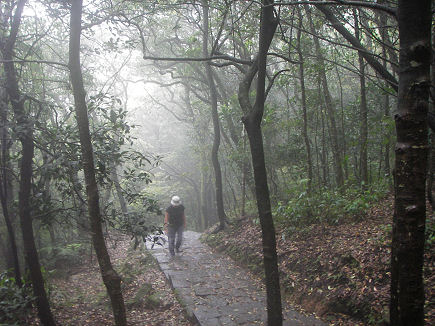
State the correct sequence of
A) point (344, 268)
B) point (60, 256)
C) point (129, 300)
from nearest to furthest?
point (344, 268)
point (129, 300)
point (60, 256)

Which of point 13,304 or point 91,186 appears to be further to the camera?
point 13,304

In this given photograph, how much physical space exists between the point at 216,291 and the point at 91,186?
12.4ft

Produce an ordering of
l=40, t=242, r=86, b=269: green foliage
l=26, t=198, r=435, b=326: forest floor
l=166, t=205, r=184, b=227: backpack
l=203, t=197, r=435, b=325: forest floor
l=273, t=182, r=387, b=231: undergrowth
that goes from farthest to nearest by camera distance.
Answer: l=40, t=242, r=86, b=269: green foliage
l=166, t=205, r=184, b=227: backpack
l=273, t=182, r=387, b=231: undergrowth
l=26, t=198, r=435, b=326: forest floor
l=203, t=197, r=435, b=325: forest floor

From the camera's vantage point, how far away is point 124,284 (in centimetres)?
823

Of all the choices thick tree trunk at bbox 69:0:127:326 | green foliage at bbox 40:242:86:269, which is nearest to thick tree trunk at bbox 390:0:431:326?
thick tree trunk at bbox 69:0:127:326

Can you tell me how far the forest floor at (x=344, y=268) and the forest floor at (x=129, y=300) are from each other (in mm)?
2164

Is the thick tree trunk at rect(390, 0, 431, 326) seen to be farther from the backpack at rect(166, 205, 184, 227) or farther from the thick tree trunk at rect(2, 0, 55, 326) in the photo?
the backpack at rect(166, 205, 184, 227)

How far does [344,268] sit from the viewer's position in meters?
5.64

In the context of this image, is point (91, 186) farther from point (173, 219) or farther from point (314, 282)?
point (173, 219)

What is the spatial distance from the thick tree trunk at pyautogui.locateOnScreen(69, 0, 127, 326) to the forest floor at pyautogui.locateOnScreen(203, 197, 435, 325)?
3144 millimetres

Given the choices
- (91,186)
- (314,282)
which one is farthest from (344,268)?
(91,186)

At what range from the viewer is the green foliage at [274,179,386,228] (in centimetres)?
749

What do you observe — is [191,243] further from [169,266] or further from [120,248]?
[120,248]

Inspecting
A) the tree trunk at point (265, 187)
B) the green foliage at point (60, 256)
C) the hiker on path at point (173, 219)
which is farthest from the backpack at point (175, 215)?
the tree trunk at point (265, 187)
